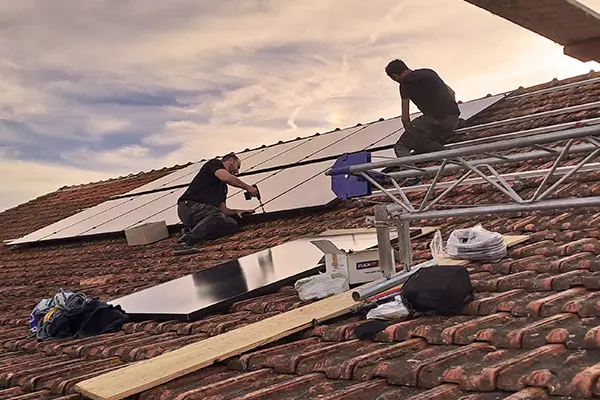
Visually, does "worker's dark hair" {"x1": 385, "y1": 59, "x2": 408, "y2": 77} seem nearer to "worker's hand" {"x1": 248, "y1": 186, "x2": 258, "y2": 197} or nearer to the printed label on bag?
"worker's hand" {"x1": 248, "y1": 186, "x2": 258, "y2": 197}

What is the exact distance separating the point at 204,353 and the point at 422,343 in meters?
1.19

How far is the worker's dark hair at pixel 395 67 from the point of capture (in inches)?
281

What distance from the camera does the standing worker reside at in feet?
23.5

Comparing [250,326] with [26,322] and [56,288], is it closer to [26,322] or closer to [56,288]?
[26,322]

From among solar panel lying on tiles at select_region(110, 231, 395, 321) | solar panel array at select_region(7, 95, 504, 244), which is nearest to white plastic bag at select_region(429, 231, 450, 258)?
solar panel lying on tiles at select_region(110, 231, 395, 321)

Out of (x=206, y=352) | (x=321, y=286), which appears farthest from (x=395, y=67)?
(x=206, y=352)

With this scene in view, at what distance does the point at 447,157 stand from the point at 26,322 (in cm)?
404

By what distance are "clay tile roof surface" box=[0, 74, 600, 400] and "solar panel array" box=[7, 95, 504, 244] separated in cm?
114

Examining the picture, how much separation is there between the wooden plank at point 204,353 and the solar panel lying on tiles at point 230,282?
32.0 inches

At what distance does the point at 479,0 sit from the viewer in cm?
430

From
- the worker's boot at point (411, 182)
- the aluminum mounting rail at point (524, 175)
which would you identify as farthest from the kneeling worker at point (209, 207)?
the aluminum mounting rail at point (524, 175)

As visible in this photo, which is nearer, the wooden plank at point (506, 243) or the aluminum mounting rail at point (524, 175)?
the wooden plank at point (506, 243)

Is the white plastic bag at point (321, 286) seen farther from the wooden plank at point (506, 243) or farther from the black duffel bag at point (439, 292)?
the black duffel bag at point (439, 292)

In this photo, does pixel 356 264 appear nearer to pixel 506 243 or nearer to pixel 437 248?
pixel 437 248
